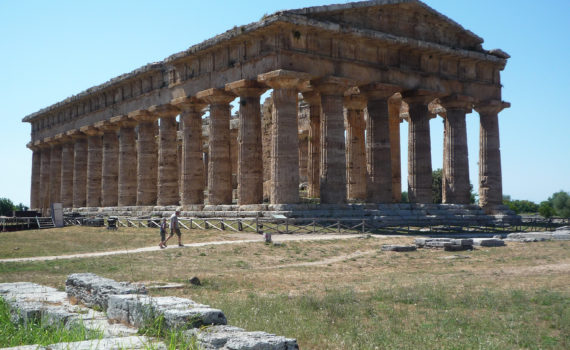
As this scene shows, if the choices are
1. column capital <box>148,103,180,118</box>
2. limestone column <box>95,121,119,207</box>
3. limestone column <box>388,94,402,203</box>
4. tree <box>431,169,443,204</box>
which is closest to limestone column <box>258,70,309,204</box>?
column capital <box>148,103,180,118</box>

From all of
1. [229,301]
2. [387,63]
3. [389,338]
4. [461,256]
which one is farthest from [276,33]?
[389,338]

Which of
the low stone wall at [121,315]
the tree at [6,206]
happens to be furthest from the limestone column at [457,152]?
the tree at [6,206]

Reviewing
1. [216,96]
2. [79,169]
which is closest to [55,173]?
[79,169]

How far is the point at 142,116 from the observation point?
144ft

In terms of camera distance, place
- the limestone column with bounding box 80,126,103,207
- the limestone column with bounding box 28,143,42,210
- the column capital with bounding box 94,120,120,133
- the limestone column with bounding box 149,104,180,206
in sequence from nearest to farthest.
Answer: the limestone column with bounding box 149,104,180,206 < the column capital with bounding box 94,120,120,133 < the limestone column with bounding box 80,126,103,207 < the limestone column with bounding box 28,143,42,210

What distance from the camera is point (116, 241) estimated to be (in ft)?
90.0

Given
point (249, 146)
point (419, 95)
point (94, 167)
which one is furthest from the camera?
point (94, 167)

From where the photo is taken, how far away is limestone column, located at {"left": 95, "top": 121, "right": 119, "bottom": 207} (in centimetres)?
4909

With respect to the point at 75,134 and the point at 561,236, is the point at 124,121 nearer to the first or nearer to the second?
the point at 75,134

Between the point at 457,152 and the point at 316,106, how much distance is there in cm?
999

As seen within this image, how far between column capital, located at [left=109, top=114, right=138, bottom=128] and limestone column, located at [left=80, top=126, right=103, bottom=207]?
206 inches

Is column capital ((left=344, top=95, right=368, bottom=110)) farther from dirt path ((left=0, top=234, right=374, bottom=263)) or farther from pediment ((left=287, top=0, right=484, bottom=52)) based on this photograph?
dirt path ((left=0, top=234, right=374, bottom=263))

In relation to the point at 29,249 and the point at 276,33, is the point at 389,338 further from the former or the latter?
the point at 276,33

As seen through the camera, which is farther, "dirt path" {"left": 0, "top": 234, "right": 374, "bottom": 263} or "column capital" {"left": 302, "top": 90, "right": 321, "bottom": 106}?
"column capital" {"left": 302, "top": 90, "right": 321, "bottom": 106}
